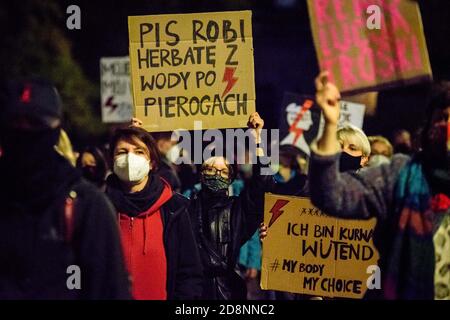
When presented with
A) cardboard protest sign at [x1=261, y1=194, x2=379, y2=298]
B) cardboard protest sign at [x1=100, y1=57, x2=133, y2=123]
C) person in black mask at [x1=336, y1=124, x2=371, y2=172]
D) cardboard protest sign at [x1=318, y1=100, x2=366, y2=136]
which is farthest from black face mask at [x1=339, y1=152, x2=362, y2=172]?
cardboard protest sign at [x1=100, y1=57, x2=133, y2=123]

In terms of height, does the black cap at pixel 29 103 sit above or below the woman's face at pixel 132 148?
above

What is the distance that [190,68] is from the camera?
9.11 metres

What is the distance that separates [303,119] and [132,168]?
23.7ft

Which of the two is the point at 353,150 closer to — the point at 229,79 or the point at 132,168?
the point at 229,79

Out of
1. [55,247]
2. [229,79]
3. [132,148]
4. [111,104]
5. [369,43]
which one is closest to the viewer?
[55,247]

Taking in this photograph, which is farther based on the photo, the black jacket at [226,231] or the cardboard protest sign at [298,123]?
the cardboard protest sign at [298,123]

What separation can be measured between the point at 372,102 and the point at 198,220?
1007 cm

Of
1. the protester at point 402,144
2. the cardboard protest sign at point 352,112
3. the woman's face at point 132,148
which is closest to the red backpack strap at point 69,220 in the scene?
the woman's face at point 132,148

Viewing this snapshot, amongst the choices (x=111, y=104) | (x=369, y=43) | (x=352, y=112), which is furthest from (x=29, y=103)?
(x=111, y=104)

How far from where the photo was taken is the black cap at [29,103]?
5.52 metres

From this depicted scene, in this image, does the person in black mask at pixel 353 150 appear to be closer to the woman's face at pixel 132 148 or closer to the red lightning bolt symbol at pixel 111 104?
the woman's face at pixel 132 148

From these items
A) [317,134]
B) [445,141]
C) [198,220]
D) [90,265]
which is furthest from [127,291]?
[317,134]

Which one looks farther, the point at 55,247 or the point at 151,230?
the point at 151,230

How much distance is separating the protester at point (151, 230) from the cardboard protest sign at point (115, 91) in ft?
32.5
